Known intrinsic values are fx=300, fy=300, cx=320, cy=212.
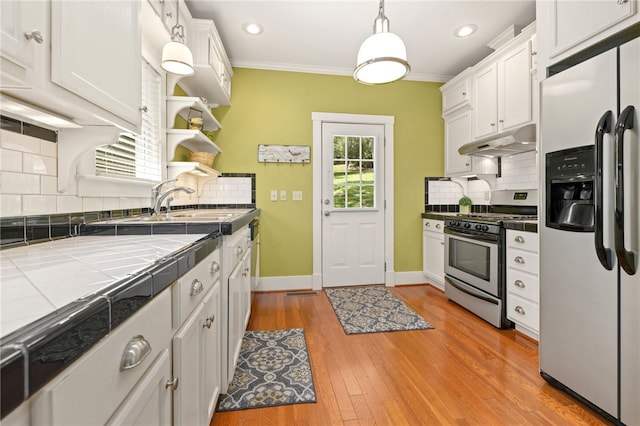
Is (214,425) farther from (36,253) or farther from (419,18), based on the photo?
(419,18)

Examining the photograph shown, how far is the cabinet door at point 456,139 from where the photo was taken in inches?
134

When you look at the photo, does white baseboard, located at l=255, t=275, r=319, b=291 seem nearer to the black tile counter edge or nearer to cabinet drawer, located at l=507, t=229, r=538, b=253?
cabinet drawer, located at l=507, t=229, r=538, b=253

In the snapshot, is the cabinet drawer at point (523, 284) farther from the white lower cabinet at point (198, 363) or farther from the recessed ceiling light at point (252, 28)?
the recessed ceiling light at point (252, 28)

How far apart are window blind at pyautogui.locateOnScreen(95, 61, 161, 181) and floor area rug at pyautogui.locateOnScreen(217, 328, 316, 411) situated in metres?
1.38

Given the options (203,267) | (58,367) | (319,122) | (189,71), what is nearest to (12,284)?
(58,367)

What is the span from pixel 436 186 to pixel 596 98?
8.15ft

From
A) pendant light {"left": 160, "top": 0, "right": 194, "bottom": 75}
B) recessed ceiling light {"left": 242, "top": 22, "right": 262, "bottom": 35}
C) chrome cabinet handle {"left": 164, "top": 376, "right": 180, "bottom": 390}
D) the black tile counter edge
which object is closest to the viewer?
the black tile counter edge

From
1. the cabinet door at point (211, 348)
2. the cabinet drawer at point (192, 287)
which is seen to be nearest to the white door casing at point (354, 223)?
the cabinet door at point (211, 348)

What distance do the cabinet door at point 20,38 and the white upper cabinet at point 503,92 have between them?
3.12 meters

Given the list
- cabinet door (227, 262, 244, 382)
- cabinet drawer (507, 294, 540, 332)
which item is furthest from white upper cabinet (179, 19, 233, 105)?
cabinet drawer (507, 294, 540, 332)

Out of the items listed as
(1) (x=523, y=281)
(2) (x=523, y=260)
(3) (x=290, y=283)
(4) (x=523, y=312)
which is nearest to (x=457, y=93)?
(2) (x=523, y=260)

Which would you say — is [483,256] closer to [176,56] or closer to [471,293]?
[471,293]

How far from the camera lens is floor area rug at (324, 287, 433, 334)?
8.26 ft

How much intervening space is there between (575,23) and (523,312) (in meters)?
1.92
